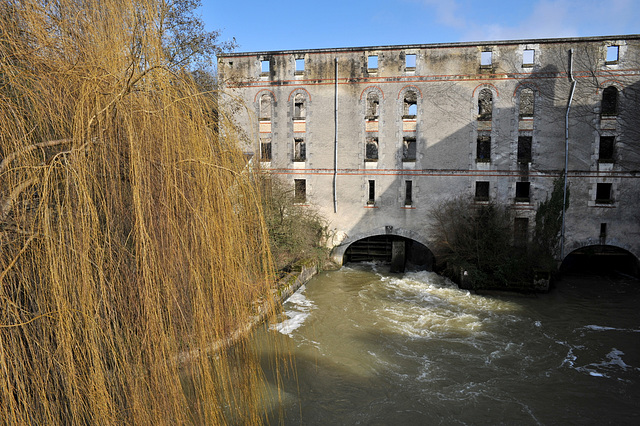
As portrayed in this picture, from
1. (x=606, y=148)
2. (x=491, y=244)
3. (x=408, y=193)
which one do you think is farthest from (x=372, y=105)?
(x=606, y=148)

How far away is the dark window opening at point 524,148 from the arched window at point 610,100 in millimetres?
2760

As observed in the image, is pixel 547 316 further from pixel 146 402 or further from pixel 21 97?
pixel 21 97

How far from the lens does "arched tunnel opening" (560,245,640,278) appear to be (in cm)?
1664

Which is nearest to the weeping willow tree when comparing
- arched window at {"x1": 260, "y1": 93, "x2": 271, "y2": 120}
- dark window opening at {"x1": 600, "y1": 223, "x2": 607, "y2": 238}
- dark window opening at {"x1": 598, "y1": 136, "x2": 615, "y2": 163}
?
arched window at {"x1": 260, "y1": 93, "x2": 271, "y2": 120}

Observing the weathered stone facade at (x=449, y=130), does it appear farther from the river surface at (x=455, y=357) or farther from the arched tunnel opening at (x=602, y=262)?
the river surface at (x=455, y=357)

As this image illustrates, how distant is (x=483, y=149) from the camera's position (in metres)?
16.7

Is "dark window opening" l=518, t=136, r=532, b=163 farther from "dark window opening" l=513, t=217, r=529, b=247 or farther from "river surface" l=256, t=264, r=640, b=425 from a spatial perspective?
"river surface" l=256, t=264, r=640, b=425

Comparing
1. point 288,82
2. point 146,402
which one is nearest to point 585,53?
point 288,82

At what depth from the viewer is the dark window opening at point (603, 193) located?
1566cm

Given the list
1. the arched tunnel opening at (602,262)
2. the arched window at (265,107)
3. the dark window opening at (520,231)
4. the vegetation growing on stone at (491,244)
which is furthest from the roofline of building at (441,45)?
the arched tunnel opening at (602,262)

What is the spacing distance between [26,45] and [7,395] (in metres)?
2.16

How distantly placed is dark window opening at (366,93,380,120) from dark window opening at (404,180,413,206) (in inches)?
124

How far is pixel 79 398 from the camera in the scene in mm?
2316

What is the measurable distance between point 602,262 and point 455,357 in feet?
46.0
